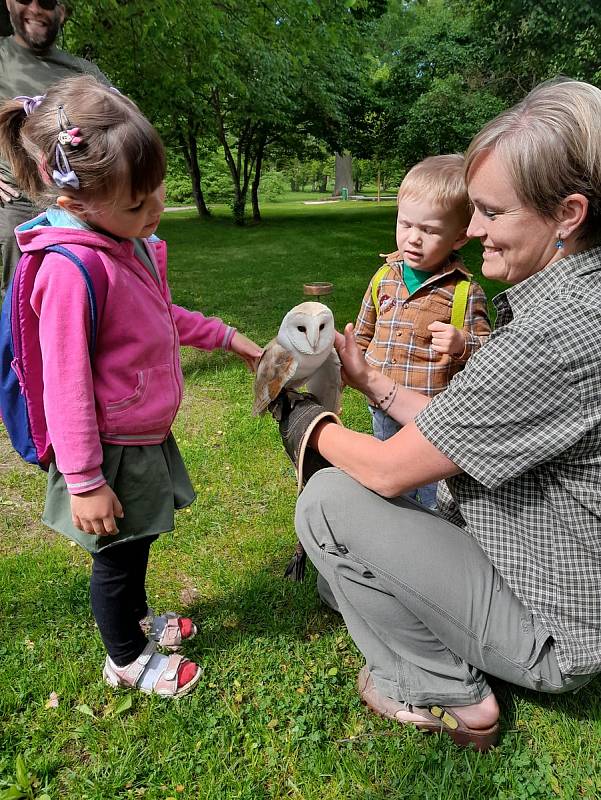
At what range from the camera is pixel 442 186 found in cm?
228

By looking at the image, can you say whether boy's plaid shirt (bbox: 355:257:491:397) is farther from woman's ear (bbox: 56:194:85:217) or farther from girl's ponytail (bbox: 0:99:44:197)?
girl's ponytail (bbox: 0:99:44:197)

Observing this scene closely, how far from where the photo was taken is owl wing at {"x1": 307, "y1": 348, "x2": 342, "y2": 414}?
2.22 meters

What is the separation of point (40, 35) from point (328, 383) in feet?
10.1

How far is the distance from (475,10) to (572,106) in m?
11.8

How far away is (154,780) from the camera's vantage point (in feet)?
6.00

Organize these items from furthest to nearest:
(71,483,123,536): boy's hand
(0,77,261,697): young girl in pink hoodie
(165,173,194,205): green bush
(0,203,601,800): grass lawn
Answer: (165,173,194,205): green bush, (0,203,601,800): grass lawn, (71,483,123,536): boy's hand, (0,77,261,697): young girl in pink hoodie

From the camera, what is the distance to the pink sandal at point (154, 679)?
2.09m

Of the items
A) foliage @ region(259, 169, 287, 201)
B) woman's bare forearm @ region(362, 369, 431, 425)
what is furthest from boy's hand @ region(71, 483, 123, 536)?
foliage @ region(259, 169, 287, 201)

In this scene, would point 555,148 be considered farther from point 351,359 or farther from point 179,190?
point 179,190

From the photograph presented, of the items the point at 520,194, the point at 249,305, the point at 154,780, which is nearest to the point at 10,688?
the point at 154,780

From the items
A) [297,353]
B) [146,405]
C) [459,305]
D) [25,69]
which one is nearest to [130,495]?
[146,405]

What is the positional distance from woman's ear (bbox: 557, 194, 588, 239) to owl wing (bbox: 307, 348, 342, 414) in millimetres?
884

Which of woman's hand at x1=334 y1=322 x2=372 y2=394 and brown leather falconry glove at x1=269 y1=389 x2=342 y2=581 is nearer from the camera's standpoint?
brown leather falconry glove at x1=269 y1=389 x2=342 y2=581

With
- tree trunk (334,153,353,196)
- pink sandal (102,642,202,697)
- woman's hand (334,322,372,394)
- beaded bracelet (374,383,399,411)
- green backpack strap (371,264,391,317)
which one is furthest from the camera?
tree trunk (334,153,353,196)
